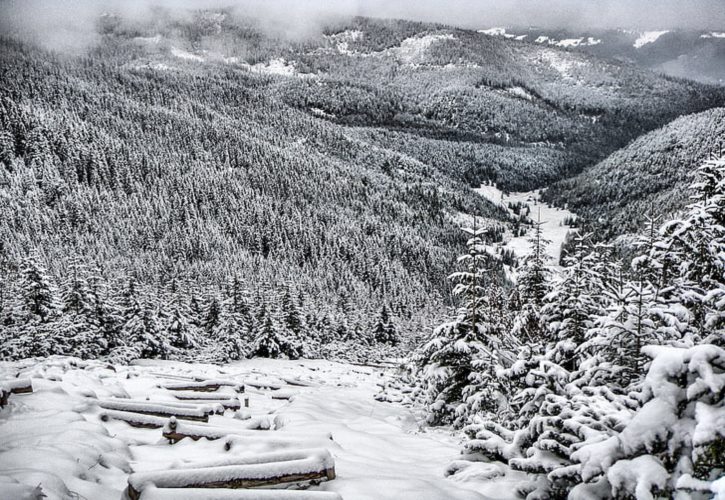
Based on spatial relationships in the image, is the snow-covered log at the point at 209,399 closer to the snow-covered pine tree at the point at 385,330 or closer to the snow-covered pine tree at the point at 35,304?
the snow-covered pine tree at the point at 35,304

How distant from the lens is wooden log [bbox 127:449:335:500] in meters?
3.82

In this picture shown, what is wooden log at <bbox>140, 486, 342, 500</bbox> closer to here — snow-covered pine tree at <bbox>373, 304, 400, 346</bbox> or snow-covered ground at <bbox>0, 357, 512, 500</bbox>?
snow-covered ground at <bbox>0, 357, 512, 500</bbox>

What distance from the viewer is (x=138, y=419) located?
23.9ft

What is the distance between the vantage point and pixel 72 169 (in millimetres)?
175125

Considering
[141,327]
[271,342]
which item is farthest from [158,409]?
[271,342]

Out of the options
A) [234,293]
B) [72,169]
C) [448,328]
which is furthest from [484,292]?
[72,169]

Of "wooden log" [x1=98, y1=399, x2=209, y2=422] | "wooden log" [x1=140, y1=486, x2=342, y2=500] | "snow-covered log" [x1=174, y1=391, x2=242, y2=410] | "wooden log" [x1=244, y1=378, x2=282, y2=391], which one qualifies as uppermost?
"wooden log" [x1=140, y1=486, x2=342, y2=500]

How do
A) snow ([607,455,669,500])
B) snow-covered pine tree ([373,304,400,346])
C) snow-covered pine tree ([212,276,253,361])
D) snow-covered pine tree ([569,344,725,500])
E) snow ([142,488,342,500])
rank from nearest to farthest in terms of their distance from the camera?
snow-covered pine tree ([569,344,725,500]) → snow ([607,455,669,500]) → snow ([142,488,342,500]) → snow-covered pine tree ([212,276,253,361]) → snow-covered pine tree ([373,304,400,346])

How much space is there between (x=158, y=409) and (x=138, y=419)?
73cm

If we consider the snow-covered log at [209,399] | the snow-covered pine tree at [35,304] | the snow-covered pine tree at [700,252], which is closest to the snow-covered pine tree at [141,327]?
the snow-covered pine tree at [35,304]

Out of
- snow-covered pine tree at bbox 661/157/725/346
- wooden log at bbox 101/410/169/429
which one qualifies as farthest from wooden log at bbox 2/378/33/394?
snow-covered pine tree at bbox 661/157/725/346

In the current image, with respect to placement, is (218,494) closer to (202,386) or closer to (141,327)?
(202,386)

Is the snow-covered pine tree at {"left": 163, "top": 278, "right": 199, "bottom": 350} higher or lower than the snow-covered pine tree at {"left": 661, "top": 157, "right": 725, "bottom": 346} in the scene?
lower

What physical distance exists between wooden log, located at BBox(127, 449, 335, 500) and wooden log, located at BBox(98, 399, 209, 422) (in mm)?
3805
